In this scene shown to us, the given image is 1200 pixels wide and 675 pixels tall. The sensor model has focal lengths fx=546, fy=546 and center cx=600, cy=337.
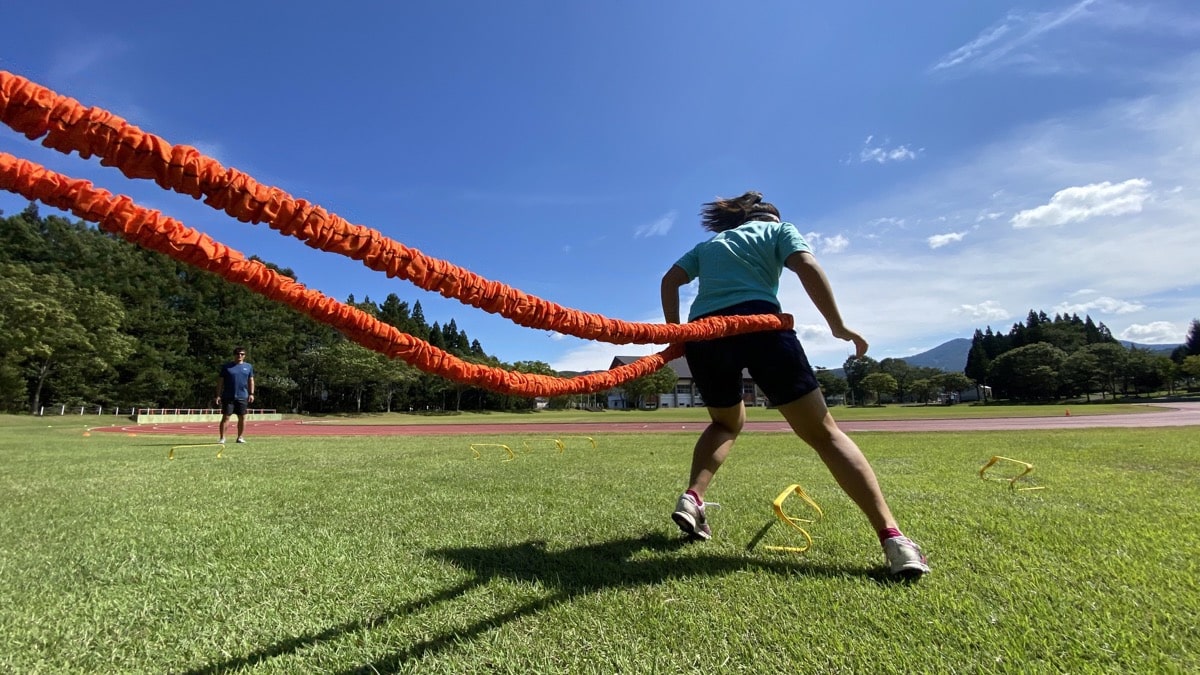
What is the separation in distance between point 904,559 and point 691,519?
105cm

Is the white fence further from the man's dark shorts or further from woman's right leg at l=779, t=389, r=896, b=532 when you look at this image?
woman's right leg at l=779, t=389, r=896, b=532

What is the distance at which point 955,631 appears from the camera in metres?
1.87

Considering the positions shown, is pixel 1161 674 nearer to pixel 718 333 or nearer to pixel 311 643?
pixel 718 333

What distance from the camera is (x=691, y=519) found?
3045 millimetres

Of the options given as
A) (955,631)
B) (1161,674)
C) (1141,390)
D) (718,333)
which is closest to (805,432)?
(718,333)

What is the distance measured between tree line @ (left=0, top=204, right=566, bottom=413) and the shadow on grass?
79.8ft

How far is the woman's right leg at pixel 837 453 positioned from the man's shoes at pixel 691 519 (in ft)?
2.49

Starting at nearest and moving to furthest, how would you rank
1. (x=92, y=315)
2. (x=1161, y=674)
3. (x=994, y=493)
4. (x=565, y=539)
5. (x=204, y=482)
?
(x=1161, y=674) < (x=565, y=539) < (x=994, y=493) < (x=204, y=482) < (x=92, y=315)

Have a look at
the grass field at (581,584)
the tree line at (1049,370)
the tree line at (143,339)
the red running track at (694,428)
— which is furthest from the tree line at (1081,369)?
the grass field at (581,584)

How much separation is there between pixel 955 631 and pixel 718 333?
4.40 feet

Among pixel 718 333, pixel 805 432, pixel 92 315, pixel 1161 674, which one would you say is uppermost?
pixel 92 315

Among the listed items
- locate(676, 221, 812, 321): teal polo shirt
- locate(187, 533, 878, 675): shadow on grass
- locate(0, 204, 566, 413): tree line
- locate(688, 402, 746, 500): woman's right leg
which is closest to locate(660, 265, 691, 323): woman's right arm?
locate(676, 221, 812, 321): teal polo shirt

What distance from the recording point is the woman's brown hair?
3.41 meters

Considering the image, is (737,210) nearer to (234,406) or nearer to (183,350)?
(234,406)
